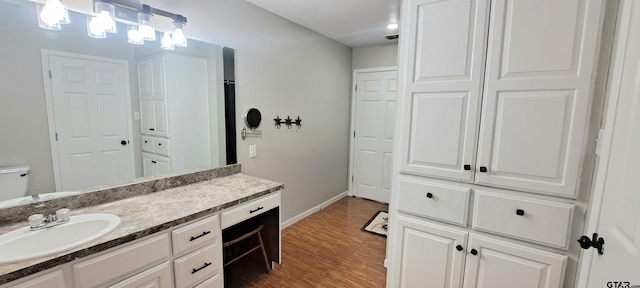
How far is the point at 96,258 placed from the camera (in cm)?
114

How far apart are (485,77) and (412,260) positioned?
45.7 inches

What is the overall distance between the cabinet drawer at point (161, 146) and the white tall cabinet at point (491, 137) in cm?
169

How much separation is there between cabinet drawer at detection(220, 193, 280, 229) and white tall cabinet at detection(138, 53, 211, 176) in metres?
0.64

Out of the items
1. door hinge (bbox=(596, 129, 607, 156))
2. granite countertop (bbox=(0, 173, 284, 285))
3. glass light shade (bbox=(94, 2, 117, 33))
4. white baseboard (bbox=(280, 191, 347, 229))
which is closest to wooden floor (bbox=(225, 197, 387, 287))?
white baseboard (bbox=(280, 191, 347, 229))

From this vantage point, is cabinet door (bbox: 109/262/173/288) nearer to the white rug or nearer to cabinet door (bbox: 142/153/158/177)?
cabinet door (bbox: 142/153/158/177)

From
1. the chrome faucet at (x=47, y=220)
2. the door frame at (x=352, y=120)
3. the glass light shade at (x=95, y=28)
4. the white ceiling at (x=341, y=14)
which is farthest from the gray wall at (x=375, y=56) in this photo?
the chrome faucet at (x=47, y=220)

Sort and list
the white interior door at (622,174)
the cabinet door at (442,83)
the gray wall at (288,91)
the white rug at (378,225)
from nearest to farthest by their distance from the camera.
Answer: the white interior door at (622,174) → the cabinet door at (442,83) → the gray wall at (288,91) → the white rug at (378,225)

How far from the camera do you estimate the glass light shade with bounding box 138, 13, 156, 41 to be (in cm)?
164

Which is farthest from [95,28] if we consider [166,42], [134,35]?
[166,42]

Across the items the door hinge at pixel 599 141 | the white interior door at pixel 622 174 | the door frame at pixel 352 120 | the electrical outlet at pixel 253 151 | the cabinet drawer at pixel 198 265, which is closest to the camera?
the white interior door at pixel 622 174

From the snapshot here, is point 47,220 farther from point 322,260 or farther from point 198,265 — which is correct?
point 322,260

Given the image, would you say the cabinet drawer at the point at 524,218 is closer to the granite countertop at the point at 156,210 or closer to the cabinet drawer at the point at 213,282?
the granite countertop at the point at 156,210

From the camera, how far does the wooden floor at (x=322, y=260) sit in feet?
7.00

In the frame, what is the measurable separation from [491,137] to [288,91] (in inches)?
82.7
